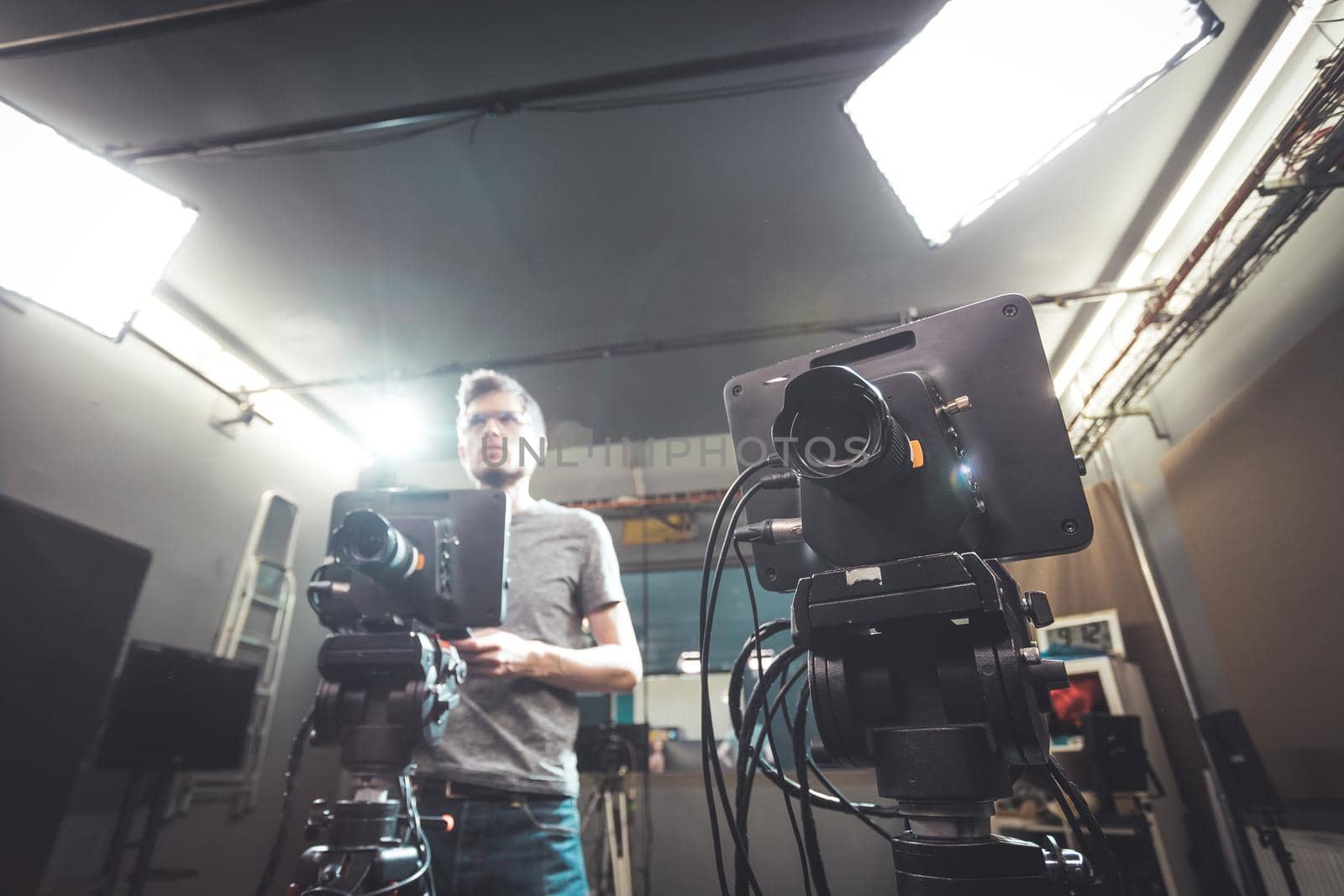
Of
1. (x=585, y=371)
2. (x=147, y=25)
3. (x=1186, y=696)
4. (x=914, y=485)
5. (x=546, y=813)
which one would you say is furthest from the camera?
(x=585, y=371)

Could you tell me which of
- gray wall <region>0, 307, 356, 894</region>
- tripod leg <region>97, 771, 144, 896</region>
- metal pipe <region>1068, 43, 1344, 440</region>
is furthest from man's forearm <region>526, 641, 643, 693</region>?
tripod leg <region>97, 771, 144, 896</region>

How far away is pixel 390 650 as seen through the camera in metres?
0.70

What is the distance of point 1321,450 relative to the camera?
1.42 m

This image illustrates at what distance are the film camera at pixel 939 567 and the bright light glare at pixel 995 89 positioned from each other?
101 centimetres

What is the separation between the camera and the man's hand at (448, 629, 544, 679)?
84cm

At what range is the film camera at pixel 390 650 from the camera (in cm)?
64

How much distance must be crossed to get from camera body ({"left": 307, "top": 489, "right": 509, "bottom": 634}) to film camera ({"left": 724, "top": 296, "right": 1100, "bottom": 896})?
44 cm

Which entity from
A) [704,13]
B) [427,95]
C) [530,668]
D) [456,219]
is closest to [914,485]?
[530,668]

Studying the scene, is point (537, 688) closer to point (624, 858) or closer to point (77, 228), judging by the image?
point (624, 858)

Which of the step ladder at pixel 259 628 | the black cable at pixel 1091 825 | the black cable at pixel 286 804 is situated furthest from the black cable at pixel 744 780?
the step ladder at pixel 259 628

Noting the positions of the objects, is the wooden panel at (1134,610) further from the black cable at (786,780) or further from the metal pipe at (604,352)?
the metal pipe at (604,352)

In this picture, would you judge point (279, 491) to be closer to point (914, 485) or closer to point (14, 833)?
point (14, 833)

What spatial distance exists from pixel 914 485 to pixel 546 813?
73cm

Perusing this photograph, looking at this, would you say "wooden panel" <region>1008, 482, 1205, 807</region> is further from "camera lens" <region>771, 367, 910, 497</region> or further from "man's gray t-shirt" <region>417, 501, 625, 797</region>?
"man's gray t-shirt" <region>417, 501, 625, 797</region>
